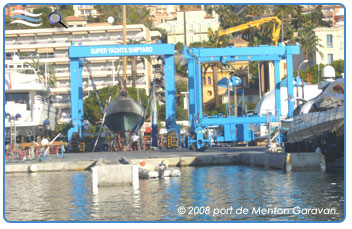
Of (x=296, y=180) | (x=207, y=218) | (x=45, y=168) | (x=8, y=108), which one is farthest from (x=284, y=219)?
(x=8, y=108)

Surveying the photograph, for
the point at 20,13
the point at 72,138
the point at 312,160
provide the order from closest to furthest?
the point at 20,13 → the point at 312,160 → the point at 72,138

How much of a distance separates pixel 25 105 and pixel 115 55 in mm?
9154

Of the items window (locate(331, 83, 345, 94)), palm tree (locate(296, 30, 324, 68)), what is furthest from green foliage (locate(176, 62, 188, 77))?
window (locate(331, 83, 345, 94))

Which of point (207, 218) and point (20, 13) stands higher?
point (20, 13)

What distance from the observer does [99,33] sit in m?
91.0

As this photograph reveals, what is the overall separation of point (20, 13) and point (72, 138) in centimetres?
3146

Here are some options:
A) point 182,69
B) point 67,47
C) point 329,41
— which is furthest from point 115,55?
point 182,69

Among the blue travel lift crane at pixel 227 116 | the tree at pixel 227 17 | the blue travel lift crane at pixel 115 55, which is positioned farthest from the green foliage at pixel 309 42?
the blue travel lift crane at pixel 115 55

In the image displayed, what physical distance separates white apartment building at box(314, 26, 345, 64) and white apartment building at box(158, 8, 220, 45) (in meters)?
34.9

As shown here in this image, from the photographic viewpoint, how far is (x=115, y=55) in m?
42.7

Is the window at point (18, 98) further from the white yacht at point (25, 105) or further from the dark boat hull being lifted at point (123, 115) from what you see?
the dark boat hull being lifted at point (123, 115)

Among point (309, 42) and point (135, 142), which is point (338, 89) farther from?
point (309, 42)

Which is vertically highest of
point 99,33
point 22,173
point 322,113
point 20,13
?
point 99,33

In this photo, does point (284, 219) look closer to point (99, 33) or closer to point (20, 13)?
point (20, 13)
